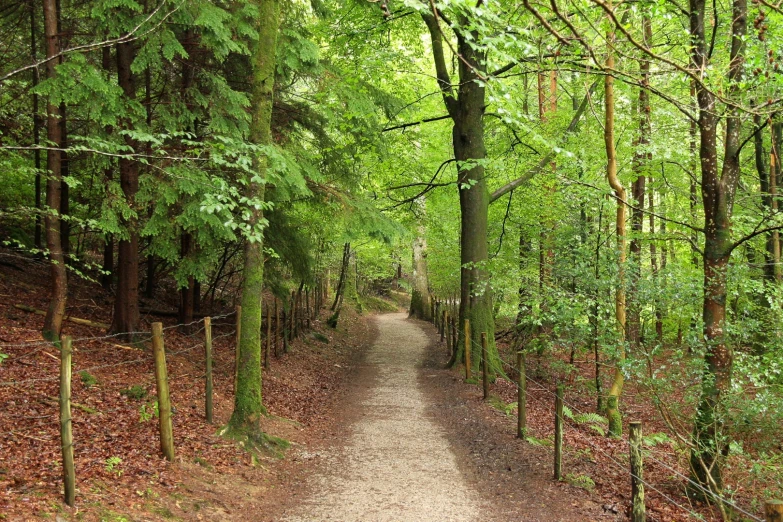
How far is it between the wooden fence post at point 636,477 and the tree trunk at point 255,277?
14.9 feet

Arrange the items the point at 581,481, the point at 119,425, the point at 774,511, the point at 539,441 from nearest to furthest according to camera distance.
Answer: the point at 774,511 → the point at 581,481 → the point at 119,425 → the point at 539,441

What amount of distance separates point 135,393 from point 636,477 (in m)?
6.34

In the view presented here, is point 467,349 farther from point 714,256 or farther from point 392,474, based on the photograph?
point 714,256

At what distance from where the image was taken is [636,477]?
4836 mm

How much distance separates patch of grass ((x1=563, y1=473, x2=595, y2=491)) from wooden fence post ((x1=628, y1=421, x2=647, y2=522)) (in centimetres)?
111

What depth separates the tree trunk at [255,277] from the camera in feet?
22.2

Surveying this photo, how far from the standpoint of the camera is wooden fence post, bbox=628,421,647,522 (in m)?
4.78

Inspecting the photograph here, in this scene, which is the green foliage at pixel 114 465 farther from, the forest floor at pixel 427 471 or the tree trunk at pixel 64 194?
the tree trunk at pixel 64 194

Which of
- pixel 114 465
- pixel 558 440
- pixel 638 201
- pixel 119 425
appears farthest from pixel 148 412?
pixel 638 201

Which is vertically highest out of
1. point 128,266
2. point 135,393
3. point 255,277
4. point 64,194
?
point 64,194

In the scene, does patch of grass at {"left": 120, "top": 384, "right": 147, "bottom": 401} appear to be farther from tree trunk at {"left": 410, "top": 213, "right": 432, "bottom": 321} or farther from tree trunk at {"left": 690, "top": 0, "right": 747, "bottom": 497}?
tree trunk at {"left": 410, "top": 213, "right": 432, "bottom": 321}

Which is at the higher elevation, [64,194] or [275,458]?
[64,194]

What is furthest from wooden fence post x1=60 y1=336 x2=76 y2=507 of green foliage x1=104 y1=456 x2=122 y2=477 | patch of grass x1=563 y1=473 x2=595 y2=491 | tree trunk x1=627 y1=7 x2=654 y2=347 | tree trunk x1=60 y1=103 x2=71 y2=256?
tree trunk x1=60 y1=103 x2=71 y2=256

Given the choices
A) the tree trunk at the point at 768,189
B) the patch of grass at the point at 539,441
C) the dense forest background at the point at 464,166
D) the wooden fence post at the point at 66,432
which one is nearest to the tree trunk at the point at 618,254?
the dense forest background at the point at 464,166
